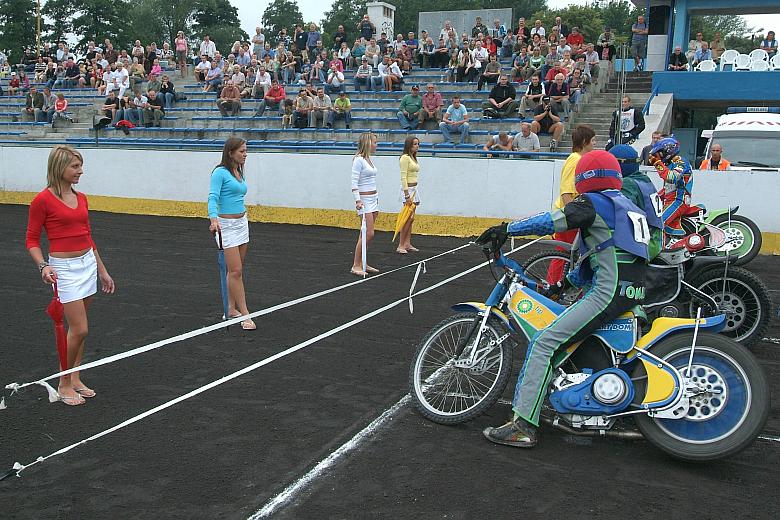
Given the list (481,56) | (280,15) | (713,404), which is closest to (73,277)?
(713,404)

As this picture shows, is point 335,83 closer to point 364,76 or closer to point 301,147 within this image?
point 364,76

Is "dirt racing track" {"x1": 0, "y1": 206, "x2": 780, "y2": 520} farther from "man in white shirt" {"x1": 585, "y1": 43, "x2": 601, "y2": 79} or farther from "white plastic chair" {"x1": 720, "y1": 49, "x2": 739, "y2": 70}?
"white plastic chair" {"x1": 720, "y1": 49, "x2": 739, "y2": 70}

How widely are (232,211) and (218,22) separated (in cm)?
10245

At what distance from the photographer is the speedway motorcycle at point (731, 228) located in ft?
29.9

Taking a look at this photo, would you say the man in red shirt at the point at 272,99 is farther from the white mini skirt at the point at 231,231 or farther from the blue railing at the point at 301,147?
the white mini skirt at the point at 231,231

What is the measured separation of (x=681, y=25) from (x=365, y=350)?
87.0ft

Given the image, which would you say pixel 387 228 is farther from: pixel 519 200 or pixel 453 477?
pixel 453 477

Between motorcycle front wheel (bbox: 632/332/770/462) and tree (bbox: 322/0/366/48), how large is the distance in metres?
96.7

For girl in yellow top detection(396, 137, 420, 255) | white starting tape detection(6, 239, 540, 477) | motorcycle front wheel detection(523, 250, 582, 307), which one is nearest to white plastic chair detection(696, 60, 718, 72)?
girl in yellow top detection(396, 137, 420, 255)

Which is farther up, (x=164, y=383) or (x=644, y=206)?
(x=644, y=206)

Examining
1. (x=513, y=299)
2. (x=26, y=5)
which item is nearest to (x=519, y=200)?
(x=513, y=299)

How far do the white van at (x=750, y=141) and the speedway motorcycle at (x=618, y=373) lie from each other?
10982 mm

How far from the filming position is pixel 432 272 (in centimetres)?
1102

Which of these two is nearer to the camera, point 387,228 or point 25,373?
point 25,373
